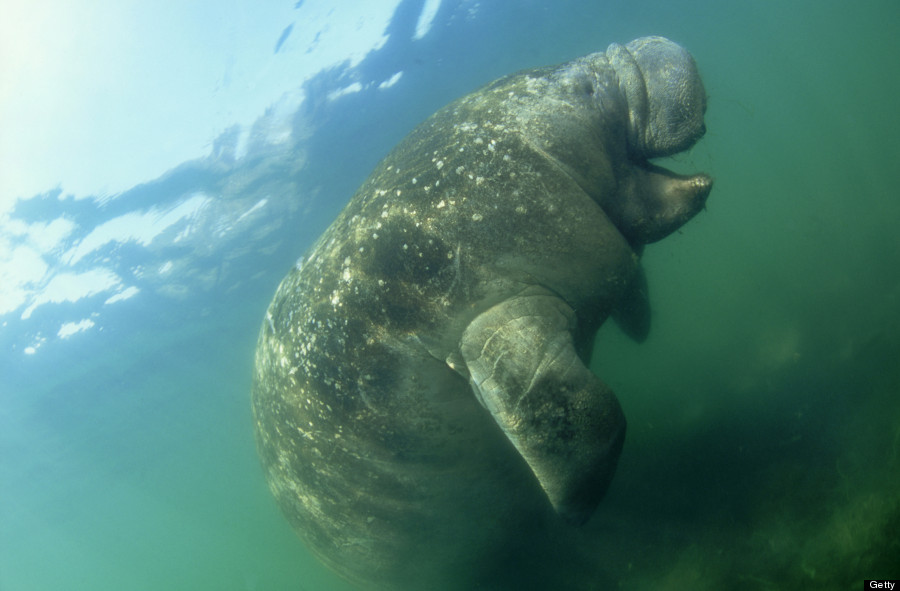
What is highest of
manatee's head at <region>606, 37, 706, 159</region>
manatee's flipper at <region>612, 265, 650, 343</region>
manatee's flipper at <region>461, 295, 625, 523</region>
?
manatee's head at <region>606, 37, 706, 159</region>

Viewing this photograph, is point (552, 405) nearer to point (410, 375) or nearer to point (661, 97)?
point (410, 375)

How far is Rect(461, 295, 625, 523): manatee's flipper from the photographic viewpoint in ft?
8.20

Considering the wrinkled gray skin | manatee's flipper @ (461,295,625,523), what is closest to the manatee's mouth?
the wrinkled gray skin

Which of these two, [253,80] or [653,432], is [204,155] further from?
[653,432]

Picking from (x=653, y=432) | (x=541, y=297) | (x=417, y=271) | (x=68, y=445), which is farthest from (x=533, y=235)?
(x=68, y=445)

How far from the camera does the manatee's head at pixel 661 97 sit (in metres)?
3.15

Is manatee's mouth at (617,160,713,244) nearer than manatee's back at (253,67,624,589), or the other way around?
manatee's back at (253,67,624,589)

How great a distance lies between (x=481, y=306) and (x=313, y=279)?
4.55 feet

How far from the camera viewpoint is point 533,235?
9.30ft

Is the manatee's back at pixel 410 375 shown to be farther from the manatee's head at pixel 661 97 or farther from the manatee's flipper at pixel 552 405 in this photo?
the manatee's head at pixel 661 97

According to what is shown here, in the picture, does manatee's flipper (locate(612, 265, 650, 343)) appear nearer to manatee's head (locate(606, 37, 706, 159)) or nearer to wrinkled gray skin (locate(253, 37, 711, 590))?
wrinkled gray skin (locate(253, 37, 711, 590))

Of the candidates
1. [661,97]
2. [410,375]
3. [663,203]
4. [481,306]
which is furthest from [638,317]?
[410,375]

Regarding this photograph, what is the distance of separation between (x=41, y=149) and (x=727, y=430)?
16025mm

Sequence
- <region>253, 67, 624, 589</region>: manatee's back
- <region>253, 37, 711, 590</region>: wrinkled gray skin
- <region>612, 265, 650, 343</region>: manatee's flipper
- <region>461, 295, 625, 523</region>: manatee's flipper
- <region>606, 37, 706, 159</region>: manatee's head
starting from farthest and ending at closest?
<region>612, 265, 650, 343</region>: manatee's flipper, <region>606, 37, 706, 159</region>: manatee's head, <region>253, 67, 624, 589</region>: manatee's back, <region>253, 37, 711, 590</region>: wrinkled gray skin, <region>461, 295, 625, 523</region>: manatee's flipper
